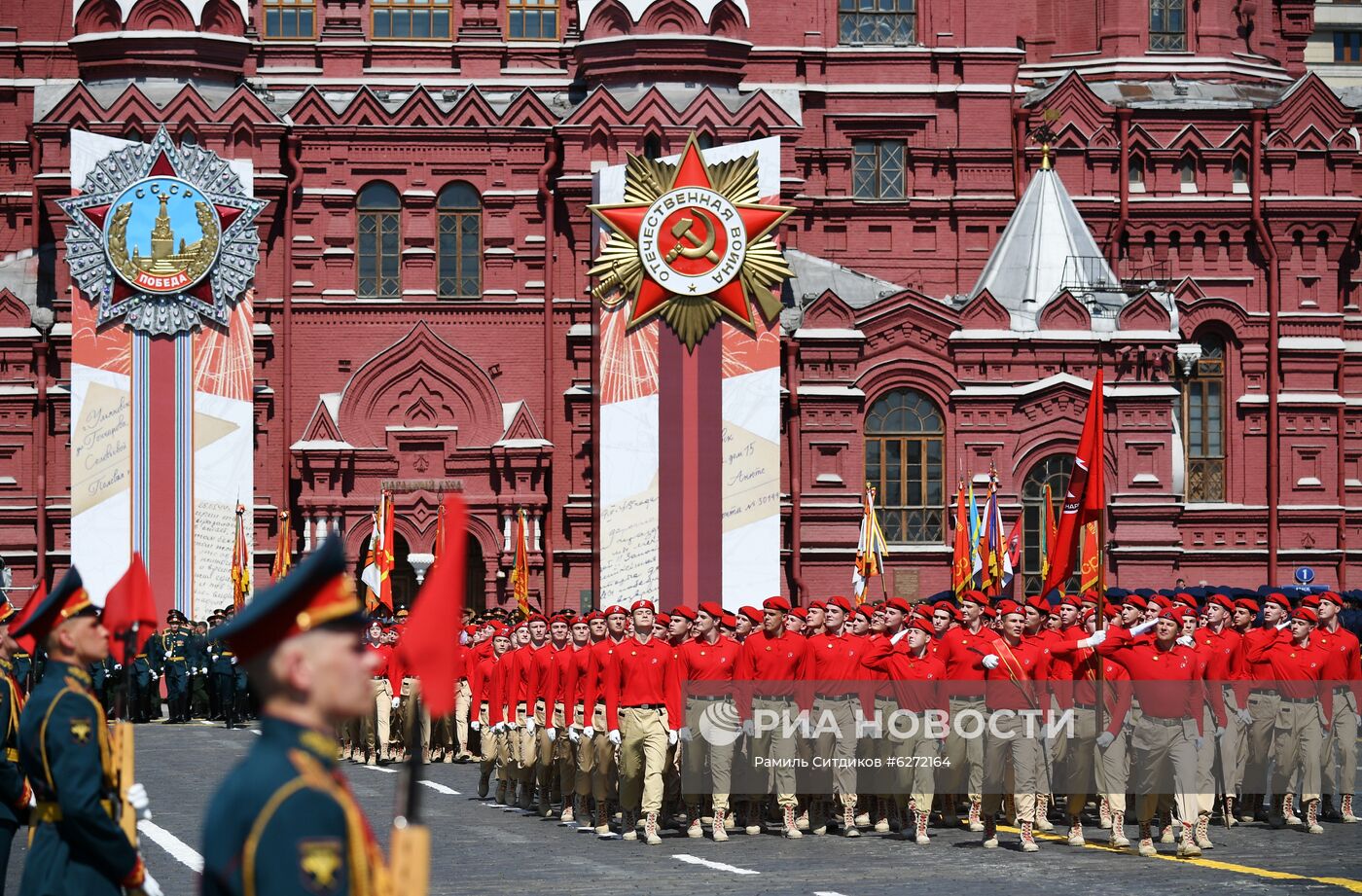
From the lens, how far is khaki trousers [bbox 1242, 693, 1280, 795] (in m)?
20.2

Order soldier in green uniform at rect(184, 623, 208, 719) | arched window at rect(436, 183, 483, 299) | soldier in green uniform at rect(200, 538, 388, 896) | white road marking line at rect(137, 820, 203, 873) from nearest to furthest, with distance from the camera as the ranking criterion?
soldier in green uniform at rect(200, 538, 388, 896)
white road marking line at rect(137, 820, 203, 873)
soldier in green uniform at rect(184, 623, 208, 719)
arched window at rect(436, 183, 483, 299)

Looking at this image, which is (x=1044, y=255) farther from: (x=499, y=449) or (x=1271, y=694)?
(x=1271, y=694)

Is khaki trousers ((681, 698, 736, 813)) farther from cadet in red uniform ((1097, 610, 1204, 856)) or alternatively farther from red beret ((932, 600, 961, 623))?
cadet in red uniform ((1097, 610, 1204, 856))

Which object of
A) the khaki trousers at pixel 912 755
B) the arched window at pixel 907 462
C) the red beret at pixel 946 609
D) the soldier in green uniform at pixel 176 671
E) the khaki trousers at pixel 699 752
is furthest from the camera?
the arched window at pixel 907 462

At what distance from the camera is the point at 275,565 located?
133 ft

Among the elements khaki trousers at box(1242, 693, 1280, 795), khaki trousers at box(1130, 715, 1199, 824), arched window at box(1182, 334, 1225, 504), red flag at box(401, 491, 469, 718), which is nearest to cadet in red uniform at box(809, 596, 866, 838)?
khaki trousers at box(1130, 715, 1199, 824)

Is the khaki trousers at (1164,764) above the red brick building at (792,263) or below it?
below

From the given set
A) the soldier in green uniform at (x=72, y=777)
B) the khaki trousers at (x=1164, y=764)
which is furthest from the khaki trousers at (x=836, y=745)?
the soldier in green uniform at (x=72, y=777)

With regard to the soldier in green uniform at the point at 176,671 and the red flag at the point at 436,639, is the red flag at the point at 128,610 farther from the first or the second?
the soldier in green uniform at the point at 176,671

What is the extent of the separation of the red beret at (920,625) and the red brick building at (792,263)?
2211cm

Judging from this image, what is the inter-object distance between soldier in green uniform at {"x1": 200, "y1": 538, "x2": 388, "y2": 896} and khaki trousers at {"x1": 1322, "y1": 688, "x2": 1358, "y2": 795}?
15.7 metres

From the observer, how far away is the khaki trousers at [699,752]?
1959 centimetres

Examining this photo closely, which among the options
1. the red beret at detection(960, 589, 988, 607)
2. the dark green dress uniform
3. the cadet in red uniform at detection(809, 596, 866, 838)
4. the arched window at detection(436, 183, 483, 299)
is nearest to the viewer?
the dark green dress uniform

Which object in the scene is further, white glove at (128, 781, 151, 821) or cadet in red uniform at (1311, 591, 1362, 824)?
cadet in red uniform at (1311, 591, 1362, 824)
